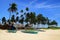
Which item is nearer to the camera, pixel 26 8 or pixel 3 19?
pixel 26 8

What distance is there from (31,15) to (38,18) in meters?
7.13

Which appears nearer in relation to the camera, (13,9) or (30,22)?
(13,9)

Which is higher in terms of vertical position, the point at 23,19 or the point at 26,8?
Answer: the point at 26,8

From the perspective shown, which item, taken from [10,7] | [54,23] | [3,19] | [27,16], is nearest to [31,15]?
[27,16]

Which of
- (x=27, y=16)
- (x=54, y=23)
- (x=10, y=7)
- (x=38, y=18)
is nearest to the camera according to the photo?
(x=10, y=7)

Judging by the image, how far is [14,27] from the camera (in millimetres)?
29844

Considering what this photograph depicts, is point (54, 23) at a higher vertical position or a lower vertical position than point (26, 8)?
lower

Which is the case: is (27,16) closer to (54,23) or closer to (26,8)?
(26,8)

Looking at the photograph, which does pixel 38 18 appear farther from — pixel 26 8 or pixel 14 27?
pixel 14 27

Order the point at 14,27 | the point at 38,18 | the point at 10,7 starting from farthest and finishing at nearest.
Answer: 1. the point at 38,18
2. the point at 10,7
3. the point at 14,27

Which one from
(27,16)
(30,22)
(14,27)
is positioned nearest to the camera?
(14,27)

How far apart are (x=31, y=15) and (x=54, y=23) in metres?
42.7

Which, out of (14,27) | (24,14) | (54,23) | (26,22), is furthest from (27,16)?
(54,23)

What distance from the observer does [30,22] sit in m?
46.1
